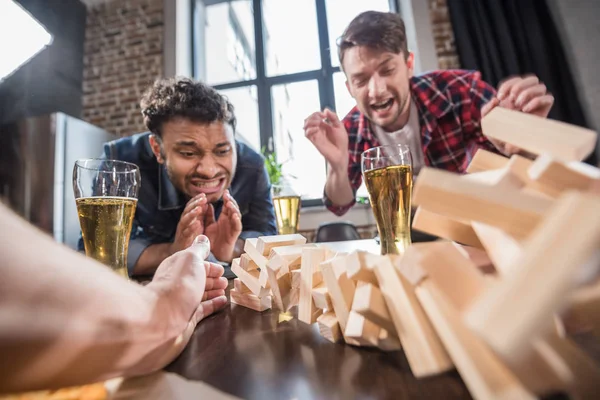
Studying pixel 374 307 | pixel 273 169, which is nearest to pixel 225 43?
pixel 273 169

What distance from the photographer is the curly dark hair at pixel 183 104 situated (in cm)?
122

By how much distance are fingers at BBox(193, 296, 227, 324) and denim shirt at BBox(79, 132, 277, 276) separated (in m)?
0.94

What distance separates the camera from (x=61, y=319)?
0.68 feet

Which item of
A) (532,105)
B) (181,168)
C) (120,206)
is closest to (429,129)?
(532,105)

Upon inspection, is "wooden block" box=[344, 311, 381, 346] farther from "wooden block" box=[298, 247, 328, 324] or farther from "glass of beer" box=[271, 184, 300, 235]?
"glass of beer" box=[271, 184, 300, 235]

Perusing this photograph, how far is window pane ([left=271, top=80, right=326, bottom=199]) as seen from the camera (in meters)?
3.53

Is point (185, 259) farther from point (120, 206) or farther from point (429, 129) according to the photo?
point (429, 129)

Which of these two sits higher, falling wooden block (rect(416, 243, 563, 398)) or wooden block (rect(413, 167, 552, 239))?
wooden block (rect(413, 167, 552, 239))

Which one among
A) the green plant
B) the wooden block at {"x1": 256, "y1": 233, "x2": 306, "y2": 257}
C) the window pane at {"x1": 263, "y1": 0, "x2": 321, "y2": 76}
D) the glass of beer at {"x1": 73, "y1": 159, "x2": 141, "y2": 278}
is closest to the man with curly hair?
the glass of beer at {"x1": 73, "y1": 159, "x2": 141, "y2": 278}

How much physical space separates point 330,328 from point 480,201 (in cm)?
19

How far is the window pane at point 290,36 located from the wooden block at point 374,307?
3.58m

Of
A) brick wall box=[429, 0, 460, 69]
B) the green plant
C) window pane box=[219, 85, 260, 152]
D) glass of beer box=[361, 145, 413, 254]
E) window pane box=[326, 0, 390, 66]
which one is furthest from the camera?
window pane box=[219, 85, 260, 152]

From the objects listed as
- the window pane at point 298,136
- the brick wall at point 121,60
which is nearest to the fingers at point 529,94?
the window pane at point 298,136

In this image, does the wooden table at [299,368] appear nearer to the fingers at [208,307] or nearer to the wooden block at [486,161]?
the fingers at [208,307]
